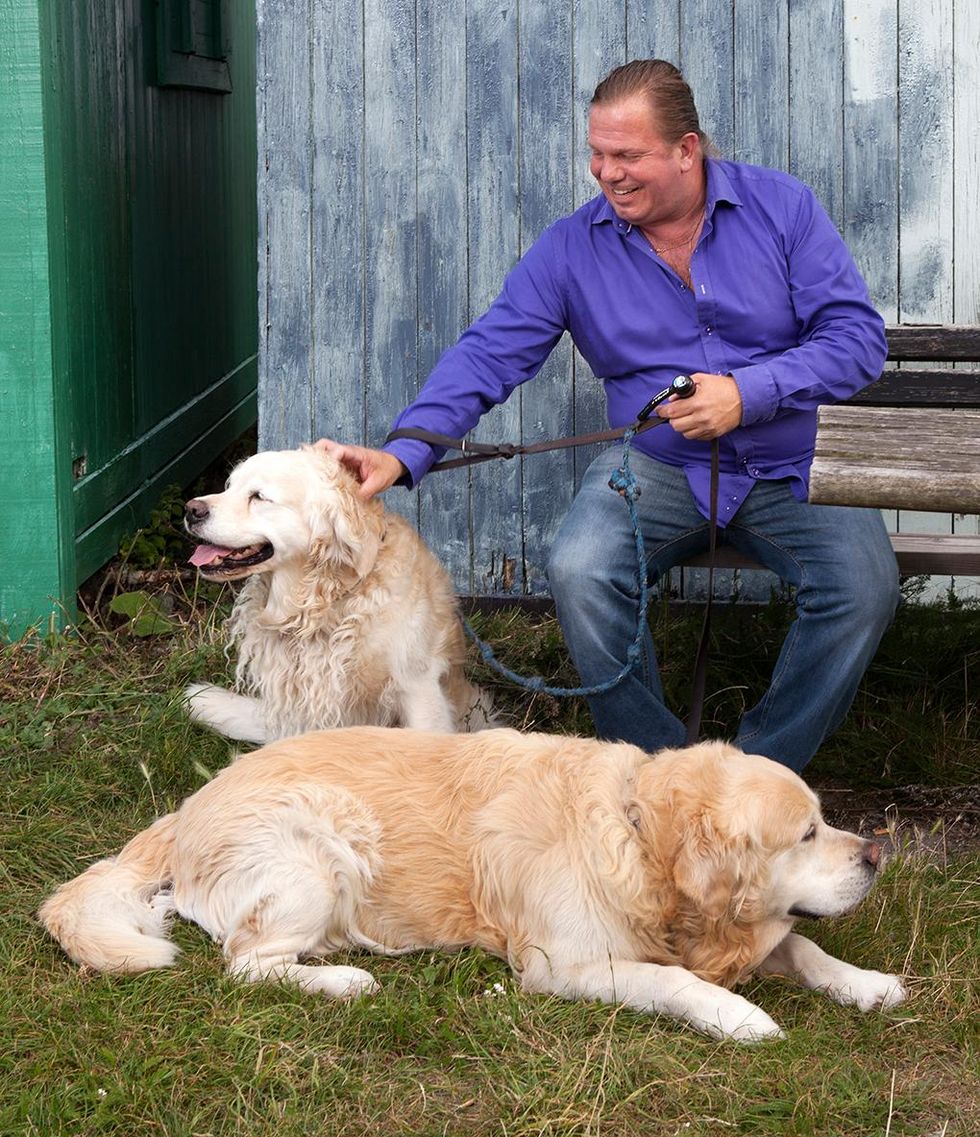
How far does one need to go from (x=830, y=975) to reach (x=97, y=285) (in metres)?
3.87

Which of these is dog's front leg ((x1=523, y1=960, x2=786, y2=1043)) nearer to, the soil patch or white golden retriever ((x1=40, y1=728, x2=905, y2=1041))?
white golden retriever ((x1=40, y1=728, x2=905, y2=1041))

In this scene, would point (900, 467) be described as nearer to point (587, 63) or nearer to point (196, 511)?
point (196, 511)

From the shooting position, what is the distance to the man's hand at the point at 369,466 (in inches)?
155

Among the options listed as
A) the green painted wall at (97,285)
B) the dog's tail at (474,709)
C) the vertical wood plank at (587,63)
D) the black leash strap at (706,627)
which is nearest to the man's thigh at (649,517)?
the black leash strap at (706,627)

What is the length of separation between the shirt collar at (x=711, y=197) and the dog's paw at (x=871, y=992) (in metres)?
2.04

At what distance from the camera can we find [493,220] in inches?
207

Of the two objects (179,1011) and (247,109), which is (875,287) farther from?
(247,109)

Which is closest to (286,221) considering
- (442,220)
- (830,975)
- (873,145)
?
(442,220)

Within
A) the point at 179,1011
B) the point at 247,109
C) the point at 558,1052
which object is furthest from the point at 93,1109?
the point at 247,109

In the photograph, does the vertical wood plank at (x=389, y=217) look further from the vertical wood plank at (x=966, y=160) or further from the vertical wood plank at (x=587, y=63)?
the vertical wood plank at (x=966, y=160)

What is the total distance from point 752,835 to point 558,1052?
1.78ft

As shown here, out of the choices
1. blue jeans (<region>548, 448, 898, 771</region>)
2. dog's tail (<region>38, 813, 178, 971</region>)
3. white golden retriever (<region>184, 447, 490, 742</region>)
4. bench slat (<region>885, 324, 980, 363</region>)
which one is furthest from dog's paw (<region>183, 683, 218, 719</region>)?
bench slat (<region>885, 324, 980, 363</region>)

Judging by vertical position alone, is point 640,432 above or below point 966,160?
below

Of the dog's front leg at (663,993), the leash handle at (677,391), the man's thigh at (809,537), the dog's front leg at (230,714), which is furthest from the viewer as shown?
the dog's front leg at (230,714)
